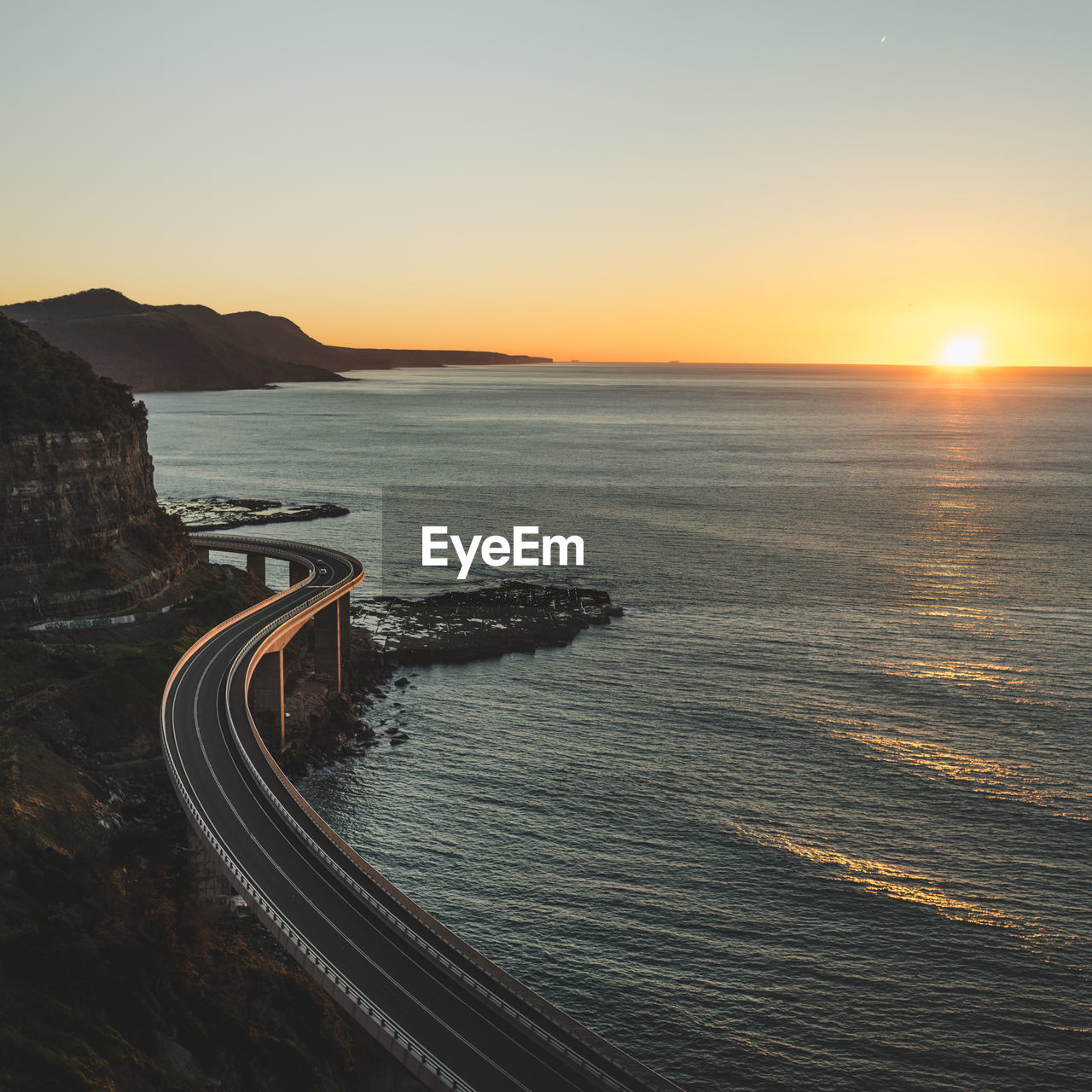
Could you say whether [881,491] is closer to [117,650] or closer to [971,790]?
[971,790]

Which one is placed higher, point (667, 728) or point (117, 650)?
point (117, 650)

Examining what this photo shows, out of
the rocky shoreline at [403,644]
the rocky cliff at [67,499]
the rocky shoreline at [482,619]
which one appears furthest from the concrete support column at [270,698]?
the rocky shoreline at [482,619]

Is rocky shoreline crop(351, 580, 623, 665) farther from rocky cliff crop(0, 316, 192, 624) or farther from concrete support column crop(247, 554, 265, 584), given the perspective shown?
rocky cliff crop(0, 316, 192, 624)

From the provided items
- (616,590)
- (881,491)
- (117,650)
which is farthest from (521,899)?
(881,491)

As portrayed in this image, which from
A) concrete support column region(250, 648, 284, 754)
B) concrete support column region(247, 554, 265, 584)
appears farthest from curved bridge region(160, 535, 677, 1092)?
concrete support column region(247, 554, 265, 584)

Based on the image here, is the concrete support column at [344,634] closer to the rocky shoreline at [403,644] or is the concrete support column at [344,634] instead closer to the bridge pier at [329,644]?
the bridge pier at [329,644]
